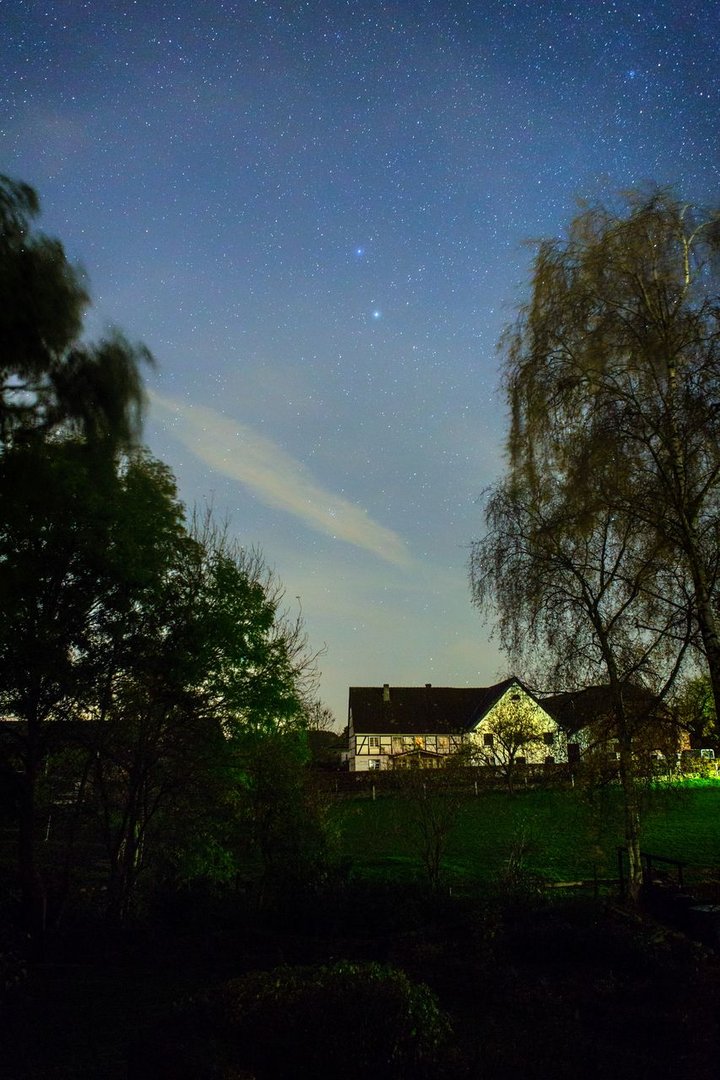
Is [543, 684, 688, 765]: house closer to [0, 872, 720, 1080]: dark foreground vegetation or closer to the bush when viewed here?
[0, 872, 720, 1080]: dark foreground vegetation

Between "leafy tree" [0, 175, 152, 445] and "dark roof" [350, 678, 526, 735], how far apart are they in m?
56.1

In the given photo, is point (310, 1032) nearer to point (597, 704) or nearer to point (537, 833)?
point (597, 704)

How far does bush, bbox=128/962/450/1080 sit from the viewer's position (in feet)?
21.2

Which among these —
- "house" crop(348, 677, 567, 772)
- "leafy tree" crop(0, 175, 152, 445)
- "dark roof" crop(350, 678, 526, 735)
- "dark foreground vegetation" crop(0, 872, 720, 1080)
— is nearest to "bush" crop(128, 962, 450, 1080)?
"dark foreground vegetation" crop(0, 872, 720, 1080)

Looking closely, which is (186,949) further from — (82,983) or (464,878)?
(464,878)

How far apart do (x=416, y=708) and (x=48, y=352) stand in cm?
6179

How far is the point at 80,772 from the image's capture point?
16.1m

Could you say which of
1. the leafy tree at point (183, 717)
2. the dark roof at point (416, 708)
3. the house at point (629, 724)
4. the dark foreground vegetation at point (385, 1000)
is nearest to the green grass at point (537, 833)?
the house at point (629, 724)

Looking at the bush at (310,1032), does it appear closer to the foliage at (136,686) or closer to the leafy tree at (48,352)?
the leafy tree at (48,352)

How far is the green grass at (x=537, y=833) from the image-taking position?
14129 mm

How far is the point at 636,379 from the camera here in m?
12.0

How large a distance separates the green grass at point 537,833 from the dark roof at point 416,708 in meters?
24.2

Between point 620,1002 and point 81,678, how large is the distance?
1137 centimetres

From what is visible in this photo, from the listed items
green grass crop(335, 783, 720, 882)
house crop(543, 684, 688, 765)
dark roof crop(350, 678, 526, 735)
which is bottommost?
green grass crop(335, 783, 720, 882)
